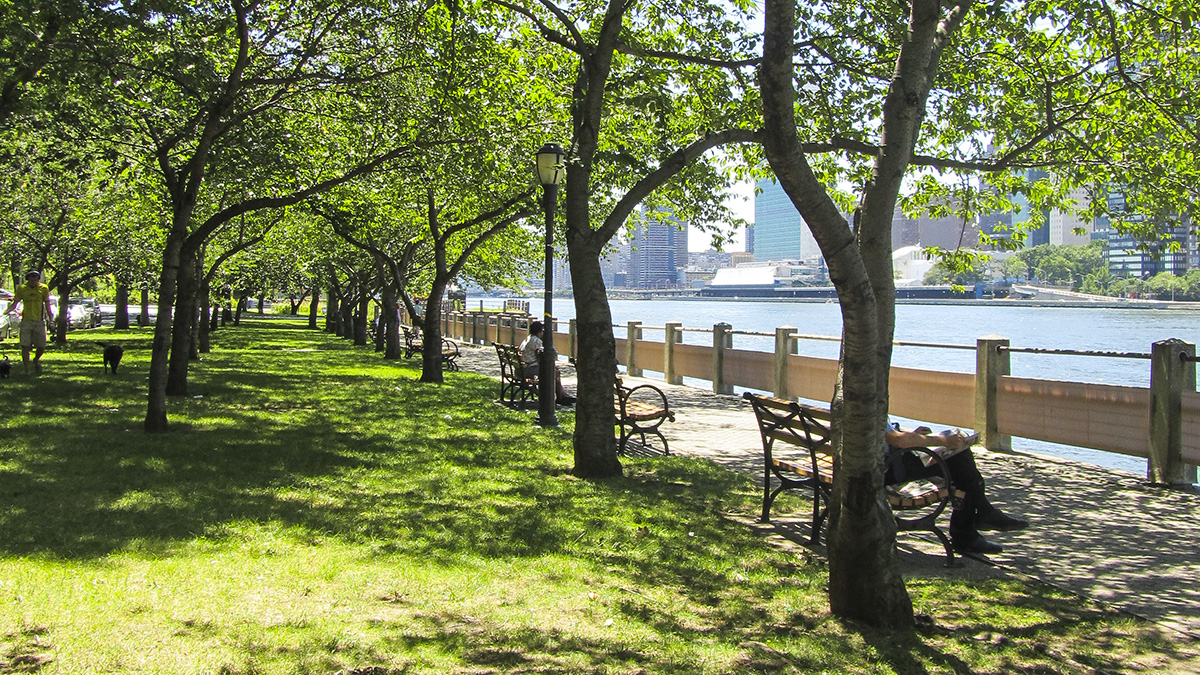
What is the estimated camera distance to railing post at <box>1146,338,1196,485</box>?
7949 millimetres

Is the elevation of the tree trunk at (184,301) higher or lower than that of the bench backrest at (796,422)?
higher

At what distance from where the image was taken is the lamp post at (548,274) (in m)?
10.2

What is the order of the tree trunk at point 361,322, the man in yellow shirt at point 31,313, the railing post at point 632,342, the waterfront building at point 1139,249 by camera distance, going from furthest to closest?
the tree trunk at point 361,322
the railing post at point 632,342
the man in yellow shirt at point 31,313
the waterfront building at point 1139,249

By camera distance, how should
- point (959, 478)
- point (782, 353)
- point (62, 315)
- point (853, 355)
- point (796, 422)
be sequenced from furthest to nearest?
point (62, 315), point (782, 353), point (796, 422), point (959, 478), point (853, 355)

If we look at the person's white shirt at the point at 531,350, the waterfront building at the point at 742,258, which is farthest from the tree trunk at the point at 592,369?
the waterfront building at the point at 742,258

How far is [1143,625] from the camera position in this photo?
4.43 metres

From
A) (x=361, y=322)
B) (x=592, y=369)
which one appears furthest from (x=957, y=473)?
(x=361, y=322)

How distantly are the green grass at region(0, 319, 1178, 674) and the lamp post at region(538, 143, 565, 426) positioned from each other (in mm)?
2301

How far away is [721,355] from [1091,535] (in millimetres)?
10565

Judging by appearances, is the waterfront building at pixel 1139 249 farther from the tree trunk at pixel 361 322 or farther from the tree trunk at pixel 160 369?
the tree trunk at pixel 361 322

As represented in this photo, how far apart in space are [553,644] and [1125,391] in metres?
6.87

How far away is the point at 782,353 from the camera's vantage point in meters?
14.6

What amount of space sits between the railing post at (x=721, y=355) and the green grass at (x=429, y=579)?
307 inches

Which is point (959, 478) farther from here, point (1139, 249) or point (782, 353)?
point (782, 353)
